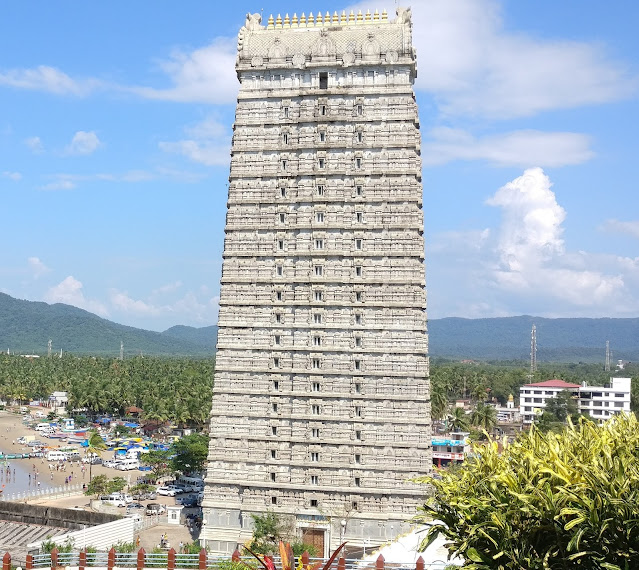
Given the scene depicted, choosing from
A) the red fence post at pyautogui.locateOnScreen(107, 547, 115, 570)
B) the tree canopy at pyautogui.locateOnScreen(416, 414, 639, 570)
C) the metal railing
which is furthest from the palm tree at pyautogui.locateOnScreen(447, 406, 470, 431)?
the tree canopy at pyautogui.locateOnScreen(416, 414, 639, 570)

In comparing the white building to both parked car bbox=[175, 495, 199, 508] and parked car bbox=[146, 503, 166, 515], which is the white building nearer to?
parked car bbox=[175, 495, 199, 508]

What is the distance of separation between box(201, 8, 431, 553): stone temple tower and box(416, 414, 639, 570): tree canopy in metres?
22.7

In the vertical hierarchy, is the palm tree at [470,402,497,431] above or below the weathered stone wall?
above

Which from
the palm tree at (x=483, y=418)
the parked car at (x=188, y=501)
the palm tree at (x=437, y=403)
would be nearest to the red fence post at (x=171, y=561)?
the parked car at (x=188, y=501)

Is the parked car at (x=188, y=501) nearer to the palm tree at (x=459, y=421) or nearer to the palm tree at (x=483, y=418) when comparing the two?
the palm tree at (x=459, y=421)

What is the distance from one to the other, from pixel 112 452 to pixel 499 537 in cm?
9311

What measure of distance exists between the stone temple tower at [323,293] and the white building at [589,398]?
8261 cm

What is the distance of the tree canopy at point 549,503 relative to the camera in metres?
23.0

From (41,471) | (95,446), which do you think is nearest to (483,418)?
(95,446)

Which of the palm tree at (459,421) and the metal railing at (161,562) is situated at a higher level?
the palm tree at (459,421)

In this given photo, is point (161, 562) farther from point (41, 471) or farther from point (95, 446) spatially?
point (41, 471)

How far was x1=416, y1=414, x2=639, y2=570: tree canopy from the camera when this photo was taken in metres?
23.0

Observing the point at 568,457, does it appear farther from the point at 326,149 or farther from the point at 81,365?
the point at 81,365

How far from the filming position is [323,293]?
2035 inches
